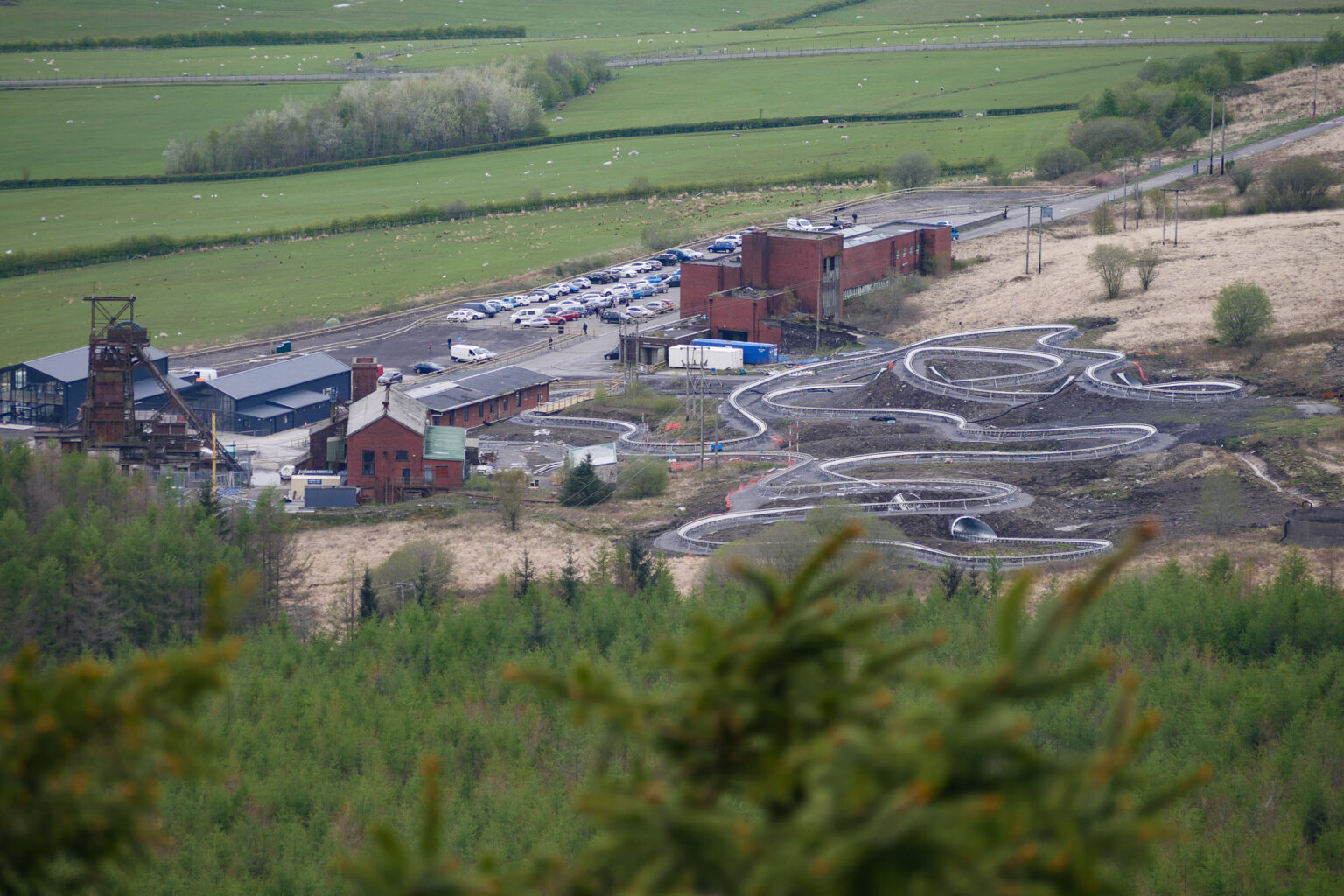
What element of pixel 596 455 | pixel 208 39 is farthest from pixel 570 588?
pixel 208 39

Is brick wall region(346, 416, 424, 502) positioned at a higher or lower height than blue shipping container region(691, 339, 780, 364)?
lower

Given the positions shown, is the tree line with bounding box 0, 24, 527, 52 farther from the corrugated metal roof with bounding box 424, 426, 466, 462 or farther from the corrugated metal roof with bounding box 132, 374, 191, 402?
the corrugated metal roof with bounding box 424, 426, 466, 462

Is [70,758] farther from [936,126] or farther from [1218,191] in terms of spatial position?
[936,126]

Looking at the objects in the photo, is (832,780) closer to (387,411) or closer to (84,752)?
(84,752)

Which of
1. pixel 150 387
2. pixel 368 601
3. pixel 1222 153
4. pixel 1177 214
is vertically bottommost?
pixel 368 601

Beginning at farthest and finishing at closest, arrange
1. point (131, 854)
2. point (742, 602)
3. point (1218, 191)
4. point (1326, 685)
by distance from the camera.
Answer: point (1218, 191) → point (742, 602) → point (1326, 685) → point (131, 854)

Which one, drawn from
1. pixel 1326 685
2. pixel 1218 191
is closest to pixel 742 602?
pixel 1326 685

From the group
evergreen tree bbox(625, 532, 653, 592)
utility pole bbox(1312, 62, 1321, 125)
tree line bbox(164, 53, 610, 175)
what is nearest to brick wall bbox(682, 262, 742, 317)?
evergreen tree bbox(625, 532, 653, 592)
